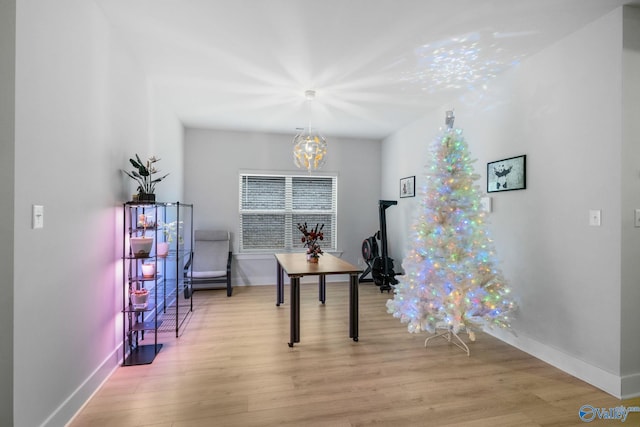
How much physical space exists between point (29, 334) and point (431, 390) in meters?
2.35

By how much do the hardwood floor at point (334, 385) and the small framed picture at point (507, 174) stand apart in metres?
1.51

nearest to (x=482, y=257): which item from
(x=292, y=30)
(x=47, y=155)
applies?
(x=292, y=30)

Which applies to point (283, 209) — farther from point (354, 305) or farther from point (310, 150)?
point (354, 305)

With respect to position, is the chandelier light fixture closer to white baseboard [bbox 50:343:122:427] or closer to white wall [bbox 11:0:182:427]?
white wall [bbox 11:0:182:427]

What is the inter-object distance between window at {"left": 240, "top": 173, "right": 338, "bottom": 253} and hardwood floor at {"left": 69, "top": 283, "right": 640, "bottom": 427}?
87.4 inches

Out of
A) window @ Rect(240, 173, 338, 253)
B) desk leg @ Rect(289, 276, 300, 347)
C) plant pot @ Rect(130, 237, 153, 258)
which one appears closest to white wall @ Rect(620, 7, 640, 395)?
desk leg @ Rect(289, 276, 300, 347)

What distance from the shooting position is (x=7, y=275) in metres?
1.30

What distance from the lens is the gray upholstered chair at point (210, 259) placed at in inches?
173

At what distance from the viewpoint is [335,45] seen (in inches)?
96.5

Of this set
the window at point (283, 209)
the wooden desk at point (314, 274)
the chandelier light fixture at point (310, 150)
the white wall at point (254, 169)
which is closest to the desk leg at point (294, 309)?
the wooden desk at point (314, 274)

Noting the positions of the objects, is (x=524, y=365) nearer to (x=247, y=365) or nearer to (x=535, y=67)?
(x=247, y=365)

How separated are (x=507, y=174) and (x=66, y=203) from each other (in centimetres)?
346

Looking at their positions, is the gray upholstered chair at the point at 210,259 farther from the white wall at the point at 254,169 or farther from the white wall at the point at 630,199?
the white wall at the point at 630,199

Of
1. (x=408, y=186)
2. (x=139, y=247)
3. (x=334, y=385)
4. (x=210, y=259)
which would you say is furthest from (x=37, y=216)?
(x=408, y=186)
